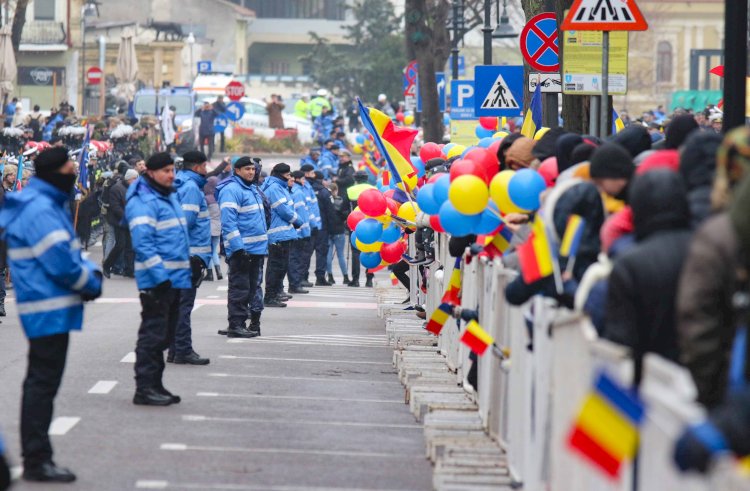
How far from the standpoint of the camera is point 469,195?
1109 cm

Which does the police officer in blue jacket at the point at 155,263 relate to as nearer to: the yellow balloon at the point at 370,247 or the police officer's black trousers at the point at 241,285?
the police officer's black trousers at the point at 241,285

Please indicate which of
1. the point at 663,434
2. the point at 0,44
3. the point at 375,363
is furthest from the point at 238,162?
the point at 0,44

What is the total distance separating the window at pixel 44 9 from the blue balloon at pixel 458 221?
74.8m

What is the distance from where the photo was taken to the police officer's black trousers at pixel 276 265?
74.1 ft

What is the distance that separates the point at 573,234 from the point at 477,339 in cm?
268

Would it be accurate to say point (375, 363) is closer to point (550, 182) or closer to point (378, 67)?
point (550, 182)

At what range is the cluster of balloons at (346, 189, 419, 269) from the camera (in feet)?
60.1

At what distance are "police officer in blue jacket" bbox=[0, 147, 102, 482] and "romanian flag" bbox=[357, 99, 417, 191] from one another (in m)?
7.48

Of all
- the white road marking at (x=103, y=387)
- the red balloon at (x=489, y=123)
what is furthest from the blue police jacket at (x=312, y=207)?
the white road marking at (x=103, y=387)

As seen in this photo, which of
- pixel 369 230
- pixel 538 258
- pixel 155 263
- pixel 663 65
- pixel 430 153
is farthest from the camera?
pixel 663 65

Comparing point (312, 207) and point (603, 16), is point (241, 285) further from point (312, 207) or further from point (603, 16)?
point (312, 207)

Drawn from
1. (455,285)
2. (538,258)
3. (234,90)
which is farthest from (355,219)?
(234,90)

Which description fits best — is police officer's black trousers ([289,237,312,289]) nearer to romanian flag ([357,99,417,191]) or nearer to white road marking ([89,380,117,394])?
romanian flag ([357,99,417,191])

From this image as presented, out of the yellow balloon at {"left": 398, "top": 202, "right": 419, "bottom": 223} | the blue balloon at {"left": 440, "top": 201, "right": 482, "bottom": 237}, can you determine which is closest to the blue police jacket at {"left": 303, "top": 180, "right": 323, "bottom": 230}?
the yellow balloon at {"left": 398, "top": 202, "right": 419, "bottom": 223}
